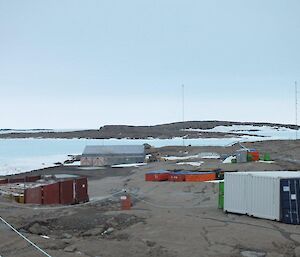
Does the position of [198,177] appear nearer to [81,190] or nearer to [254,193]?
[81,190]

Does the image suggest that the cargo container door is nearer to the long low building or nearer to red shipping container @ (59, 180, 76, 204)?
red shipping container @ (59, 180, 76, 204)

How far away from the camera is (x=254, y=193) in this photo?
55.8 feet

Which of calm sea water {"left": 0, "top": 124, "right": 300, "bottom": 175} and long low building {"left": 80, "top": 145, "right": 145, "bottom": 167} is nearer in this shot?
long low building {"left": 80, "top": 145, "right": 145, "bottom": 167}

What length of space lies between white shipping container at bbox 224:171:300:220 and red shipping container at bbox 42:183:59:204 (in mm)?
8014

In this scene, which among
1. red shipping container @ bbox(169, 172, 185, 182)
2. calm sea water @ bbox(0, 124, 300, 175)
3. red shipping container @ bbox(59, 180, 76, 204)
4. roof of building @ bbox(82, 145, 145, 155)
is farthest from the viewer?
calm sea water @ bbox(0, 124, 300, 175)

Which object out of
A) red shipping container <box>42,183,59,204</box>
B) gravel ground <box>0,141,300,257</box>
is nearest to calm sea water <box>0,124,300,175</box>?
red shipping container <box>42,183,59,204</box>

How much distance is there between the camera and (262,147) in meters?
63.1

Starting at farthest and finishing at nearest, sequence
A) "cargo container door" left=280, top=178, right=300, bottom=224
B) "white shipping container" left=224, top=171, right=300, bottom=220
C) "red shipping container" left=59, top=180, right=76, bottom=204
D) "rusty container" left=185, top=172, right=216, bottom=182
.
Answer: "rusty container" left=185, top=172, right=216, bottom=182 → "red shipping container" left=59, top=180, right=76, bottom=204 → "white shipping container" left=224, top=171, right=300, bottom=220 → "cargo container door" left=280, top=178, right=300, bottom=224

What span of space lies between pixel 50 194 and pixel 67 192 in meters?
0.96

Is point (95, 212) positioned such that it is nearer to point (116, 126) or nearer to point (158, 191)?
point (158, 191)

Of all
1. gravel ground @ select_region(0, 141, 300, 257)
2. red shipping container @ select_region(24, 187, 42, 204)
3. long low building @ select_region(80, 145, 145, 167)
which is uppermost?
long low building @ select_region(80, 145, 145, 167)

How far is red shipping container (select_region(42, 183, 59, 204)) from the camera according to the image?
70.2 feet

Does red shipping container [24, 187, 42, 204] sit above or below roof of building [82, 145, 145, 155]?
below

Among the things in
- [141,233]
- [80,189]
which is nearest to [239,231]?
[141,233]
